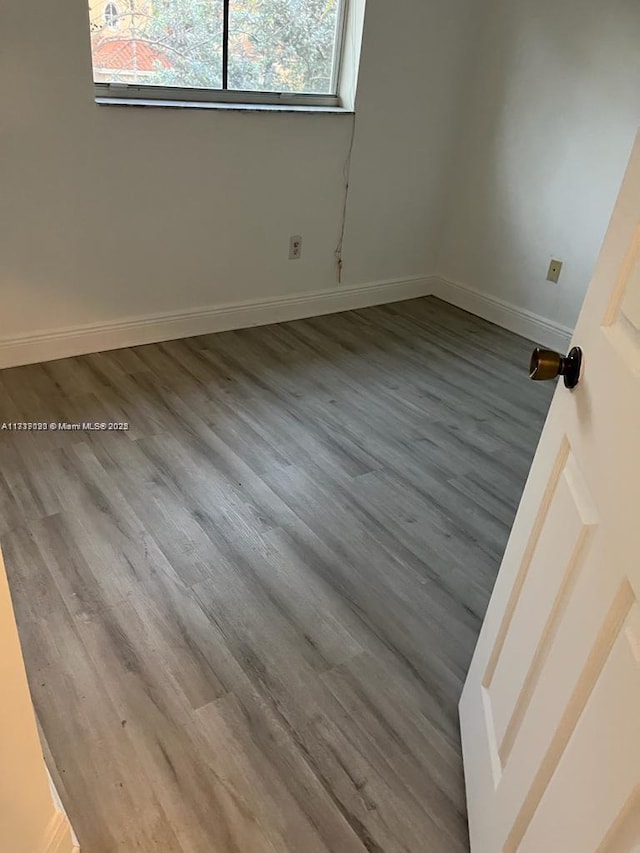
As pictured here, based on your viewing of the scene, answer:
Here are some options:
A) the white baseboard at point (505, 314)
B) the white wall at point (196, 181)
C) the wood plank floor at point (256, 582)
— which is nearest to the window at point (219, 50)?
the white wall at point (196, 181)

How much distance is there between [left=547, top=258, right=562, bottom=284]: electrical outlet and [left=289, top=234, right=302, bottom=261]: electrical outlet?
123 cm

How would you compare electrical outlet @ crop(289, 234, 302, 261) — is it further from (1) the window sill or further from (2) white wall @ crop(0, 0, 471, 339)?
(1) the window sill

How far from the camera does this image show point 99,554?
1841mm

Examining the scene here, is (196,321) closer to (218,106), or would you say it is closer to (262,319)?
(262,319)

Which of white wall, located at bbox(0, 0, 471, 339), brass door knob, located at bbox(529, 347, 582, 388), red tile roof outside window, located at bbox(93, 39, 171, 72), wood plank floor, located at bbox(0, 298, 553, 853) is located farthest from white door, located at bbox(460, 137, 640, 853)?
red tile roof outside window, located at bbox(93, 39, 171, 72)

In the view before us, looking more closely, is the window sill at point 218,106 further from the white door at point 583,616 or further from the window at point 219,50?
the white door at point 583,616

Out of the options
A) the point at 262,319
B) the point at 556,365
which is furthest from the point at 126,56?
the point at 556,365

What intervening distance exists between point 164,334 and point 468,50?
2.05 meters

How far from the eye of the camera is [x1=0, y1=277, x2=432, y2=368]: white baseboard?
2738 millimetres

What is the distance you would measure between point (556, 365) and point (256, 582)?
1.09m

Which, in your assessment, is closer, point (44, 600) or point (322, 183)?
point (44, 600)

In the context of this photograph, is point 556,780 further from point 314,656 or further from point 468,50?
point 468,50

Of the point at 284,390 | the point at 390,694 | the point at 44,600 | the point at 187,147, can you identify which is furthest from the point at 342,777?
the point at 187,147

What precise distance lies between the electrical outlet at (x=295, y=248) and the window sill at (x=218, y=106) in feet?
1.82
